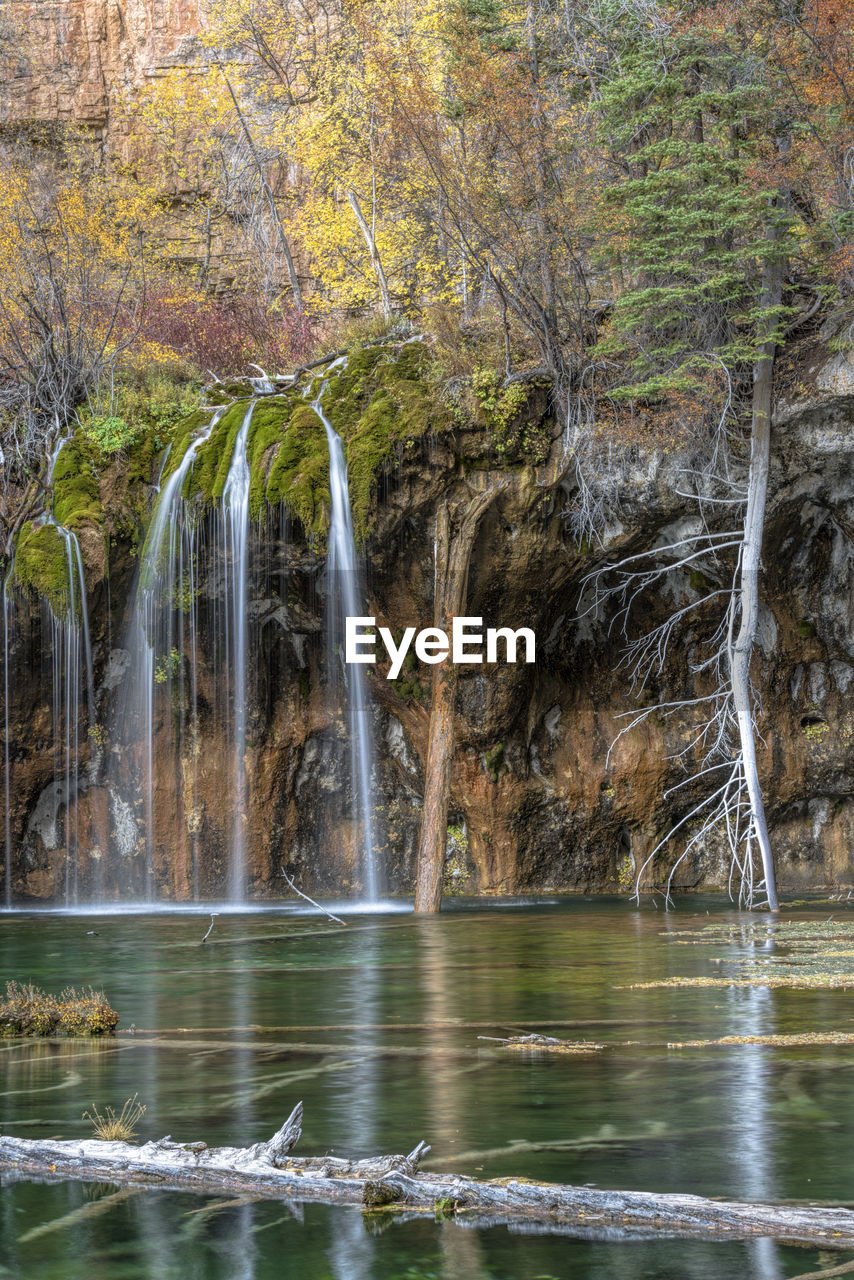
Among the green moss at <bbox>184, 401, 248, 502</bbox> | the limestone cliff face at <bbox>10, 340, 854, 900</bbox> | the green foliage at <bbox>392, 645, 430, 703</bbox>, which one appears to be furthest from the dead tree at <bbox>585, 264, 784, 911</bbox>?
the green moss at <bbox>184, 401, 248, 502</bbox>

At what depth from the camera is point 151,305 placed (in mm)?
34125

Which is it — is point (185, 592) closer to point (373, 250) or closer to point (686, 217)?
point (686, 217)

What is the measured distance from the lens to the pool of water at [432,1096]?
5281 millimetres

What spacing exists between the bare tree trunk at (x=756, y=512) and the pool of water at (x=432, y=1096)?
5.05 m

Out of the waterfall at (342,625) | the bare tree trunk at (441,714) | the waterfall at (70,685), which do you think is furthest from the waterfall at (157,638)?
the bare tree trunk at (441,714)

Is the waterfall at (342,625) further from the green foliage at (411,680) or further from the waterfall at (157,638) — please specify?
the waterfall at (157,638)

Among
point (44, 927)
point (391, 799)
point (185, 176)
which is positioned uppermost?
point (185, 176)

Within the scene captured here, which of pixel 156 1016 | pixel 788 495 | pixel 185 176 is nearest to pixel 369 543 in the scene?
pixel 788 495

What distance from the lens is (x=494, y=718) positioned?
23.9m

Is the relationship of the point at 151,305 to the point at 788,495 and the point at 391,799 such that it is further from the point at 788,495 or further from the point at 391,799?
the point at 788,495

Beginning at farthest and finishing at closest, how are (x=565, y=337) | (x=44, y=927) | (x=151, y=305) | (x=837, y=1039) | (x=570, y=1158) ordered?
1. (x=151, y=305)
2. (x=565, y=337)
3. (x=44, y=927)
4. (x=837, y=1039)
5. (x=570, y=1158)

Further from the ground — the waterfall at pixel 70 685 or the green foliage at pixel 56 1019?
the waterfall at pixel 70 685

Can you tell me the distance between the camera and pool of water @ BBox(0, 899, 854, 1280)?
5.28 m

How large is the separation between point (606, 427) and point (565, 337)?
6.44ft
